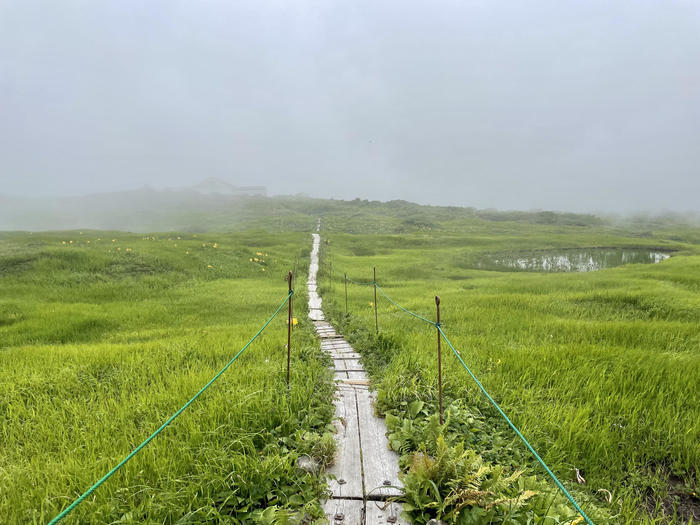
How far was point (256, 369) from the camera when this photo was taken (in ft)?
18.9

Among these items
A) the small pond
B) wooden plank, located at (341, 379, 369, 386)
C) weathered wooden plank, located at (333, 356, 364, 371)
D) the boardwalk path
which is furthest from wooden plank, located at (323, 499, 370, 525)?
the small pond

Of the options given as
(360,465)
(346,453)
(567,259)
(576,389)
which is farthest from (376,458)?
(567,259)

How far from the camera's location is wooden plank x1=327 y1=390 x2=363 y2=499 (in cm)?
353

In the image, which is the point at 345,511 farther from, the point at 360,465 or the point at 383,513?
the point at 360,465

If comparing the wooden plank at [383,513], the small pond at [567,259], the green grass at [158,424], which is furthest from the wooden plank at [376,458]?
the small pond at [567,259]

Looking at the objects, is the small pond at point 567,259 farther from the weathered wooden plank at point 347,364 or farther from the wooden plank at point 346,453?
the wooden plank at point 346,453

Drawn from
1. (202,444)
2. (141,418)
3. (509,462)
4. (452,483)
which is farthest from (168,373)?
(509,462)

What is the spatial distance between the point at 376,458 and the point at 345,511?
35.2 inches

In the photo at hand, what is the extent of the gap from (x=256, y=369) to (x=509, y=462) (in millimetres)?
4259

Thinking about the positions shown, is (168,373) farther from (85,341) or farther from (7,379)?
(85,341)

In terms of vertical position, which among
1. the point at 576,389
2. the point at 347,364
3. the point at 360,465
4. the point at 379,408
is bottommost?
the point at 347,364

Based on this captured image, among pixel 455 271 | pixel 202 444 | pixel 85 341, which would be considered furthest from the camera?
pixel 455 271

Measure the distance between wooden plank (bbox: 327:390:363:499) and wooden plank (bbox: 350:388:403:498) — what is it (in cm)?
10

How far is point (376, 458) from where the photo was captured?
4.02m
